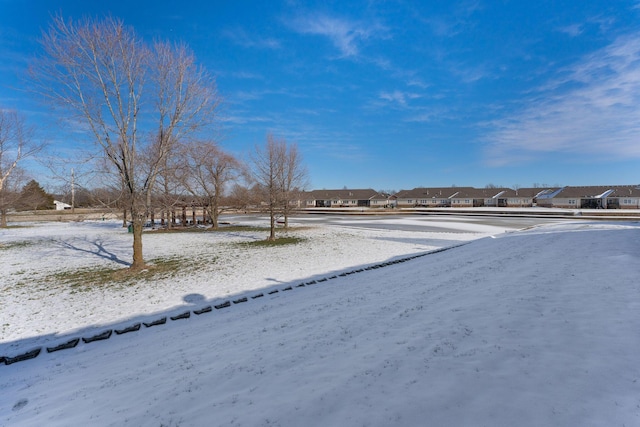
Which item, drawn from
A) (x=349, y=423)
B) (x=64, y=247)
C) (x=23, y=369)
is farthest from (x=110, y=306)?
(x=64, y=247)

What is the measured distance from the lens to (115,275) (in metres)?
11.4

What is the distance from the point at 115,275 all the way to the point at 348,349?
10.7 meters

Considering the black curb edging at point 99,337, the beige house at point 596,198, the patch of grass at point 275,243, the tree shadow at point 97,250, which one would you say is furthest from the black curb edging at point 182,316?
the beige house at point 596,198

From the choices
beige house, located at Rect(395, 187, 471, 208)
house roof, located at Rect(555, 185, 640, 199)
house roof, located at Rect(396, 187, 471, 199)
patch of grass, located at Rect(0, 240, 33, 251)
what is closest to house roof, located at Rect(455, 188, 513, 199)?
beige house, located at Rect(395, 187, 471, 208)

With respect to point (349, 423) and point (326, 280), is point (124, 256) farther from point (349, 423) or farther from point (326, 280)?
point (349, 423)

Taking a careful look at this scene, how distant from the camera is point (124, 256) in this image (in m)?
15.3

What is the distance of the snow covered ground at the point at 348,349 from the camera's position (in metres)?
2.98

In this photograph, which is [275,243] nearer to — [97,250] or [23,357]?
[97,250]

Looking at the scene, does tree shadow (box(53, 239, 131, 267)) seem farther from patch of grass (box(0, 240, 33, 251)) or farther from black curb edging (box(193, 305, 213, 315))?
black curb edging (box(193, 305, 213, 315))

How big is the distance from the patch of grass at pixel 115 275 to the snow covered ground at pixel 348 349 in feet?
1.77

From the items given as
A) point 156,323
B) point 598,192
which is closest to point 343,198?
point 598,192

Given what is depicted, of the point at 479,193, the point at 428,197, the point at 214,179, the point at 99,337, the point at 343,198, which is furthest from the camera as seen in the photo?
the point at 343,198

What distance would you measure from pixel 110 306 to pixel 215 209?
74.6 feet

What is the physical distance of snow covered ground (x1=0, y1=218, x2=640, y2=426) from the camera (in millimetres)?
2982
